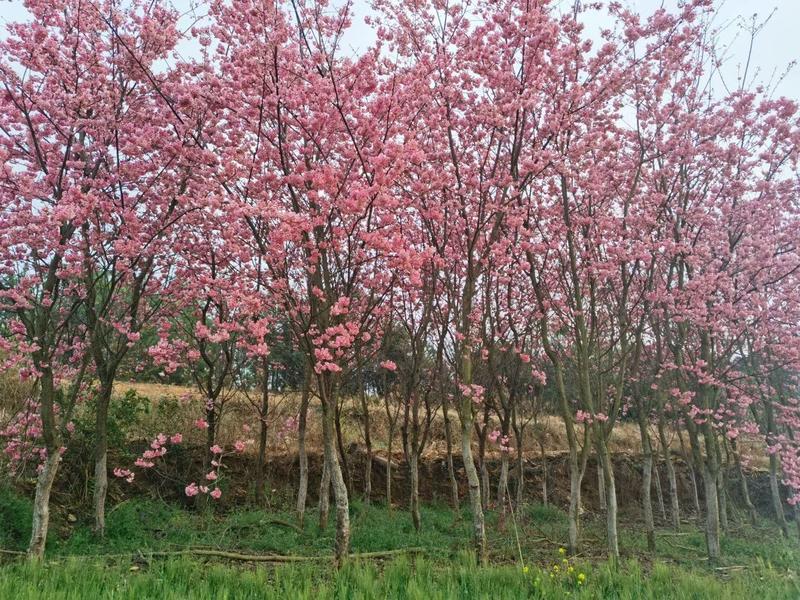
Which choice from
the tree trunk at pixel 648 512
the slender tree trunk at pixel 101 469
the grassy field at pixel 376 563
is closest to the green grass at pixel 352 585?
the grassy field at pixel 376 563

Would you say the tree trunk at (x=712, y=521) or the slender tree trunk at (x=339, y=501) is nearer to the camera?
the slender tree trunk at (x=339, y=501)

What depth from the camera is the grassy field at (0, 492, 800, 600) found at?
4.02 meters

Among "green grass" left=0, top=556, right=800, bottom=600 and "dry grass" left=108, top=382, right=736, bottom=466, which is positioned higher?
"dry grass" left=108, top=382, right=736, bottom=466

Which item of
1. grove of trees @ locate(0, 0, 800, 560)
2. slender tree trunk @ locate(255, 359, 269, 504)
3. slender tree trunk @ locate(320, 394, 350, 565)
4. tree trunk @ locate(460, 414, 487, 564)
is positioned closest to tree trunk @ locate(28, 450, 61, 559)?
grove of trees @ locate(0, 0, 800, 560)

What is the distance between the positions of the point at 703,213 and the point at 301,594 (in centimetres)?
712

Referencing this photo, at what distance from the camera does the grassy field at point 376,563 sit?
4.02 meters

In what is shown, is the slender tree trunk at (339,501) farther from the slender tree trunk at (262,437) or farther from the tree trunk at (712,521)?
the tree trunk at (712,521)

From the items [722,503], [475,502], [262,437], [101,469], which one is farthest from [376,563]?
[722,503]

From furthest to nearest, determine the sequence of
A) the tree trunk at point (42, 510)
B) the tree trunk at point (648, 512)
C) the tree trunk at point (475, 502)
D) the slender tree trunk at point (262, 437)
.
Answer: the slender tree trunk at point (262, 437), the tree trunk at point (648, 512), the tree trunk at point (475, 502), the tree trunk at point (42, 510)

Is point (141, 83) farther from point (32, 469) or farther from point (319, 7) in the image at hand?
point (32, 469)

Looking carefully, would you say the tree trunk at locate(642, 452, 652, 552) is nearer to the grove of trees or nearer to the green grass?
the grove of trees

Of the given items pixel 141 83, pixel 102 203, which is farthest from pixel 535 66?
pixel 102 203

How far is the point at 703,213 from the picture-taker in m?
7.71

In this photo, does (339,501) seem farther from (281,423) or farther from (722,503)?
(722,503)
